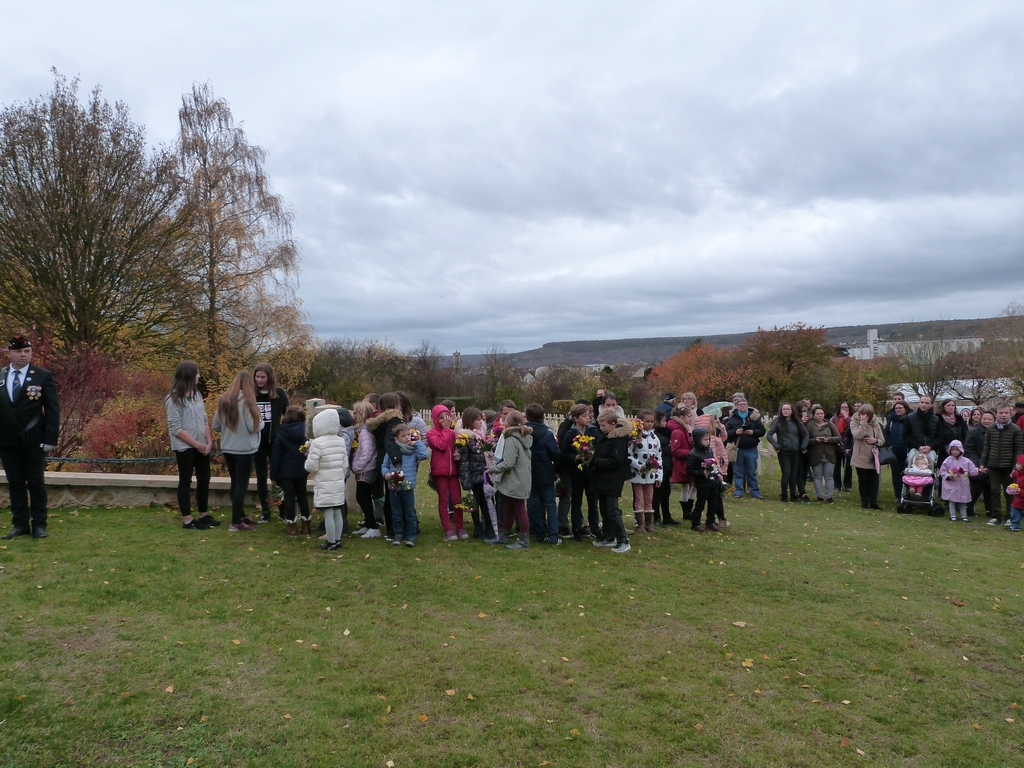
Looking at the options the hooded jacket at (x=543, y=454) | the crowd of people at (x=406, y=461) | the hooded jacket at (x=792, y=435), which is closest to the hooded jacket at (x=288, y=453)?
the crowd of people at (x=406, y=461)

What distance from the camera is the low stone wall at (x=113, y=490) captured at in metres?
8.29

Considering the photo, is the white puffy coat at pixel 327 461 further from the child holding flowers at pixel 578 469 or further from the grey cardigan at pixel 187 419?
the child holding flowers at pixel 578 469

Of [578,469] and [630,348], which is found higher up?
[630,348]

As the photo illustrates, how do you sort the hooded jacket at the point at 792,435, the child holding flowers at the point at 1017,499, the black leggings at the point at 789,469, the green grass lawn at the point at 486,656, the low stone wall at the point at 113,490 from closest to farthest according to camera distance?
1. the green grass lawn at the point at 486,656
2. the low stone wall at the point at 113,490
3. the child holding flowers at the point at 1017,499
4. the hooded jacket at the point at 792,435
5. the black leggings at the point at 789,469

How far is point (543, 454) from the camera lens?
768 cm

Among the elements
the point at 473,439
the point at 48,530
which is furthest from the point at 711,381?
the point at 48,530

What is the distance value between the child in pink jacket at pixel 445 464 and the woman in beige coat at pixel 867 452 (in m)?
7.92

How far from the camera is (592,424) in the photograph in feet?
26.9

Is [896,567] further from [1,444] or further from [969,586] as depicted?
[1,444]

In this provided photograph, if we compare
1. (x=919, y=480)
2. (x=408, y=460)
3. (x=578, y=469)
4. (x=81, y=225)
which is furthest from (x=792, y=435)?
(x=81, y=225)

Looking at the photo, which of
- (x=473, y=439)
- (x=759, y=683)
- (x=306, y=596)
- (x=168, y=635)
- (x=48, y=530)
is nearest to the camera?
(x=759, y=683)

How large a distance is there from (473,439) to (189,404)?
10.1ft

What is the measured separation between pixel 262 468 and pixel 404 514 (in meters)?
1.93

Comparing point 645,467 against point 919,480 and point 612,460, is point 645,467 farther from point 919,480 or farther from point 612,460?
point 919,480
